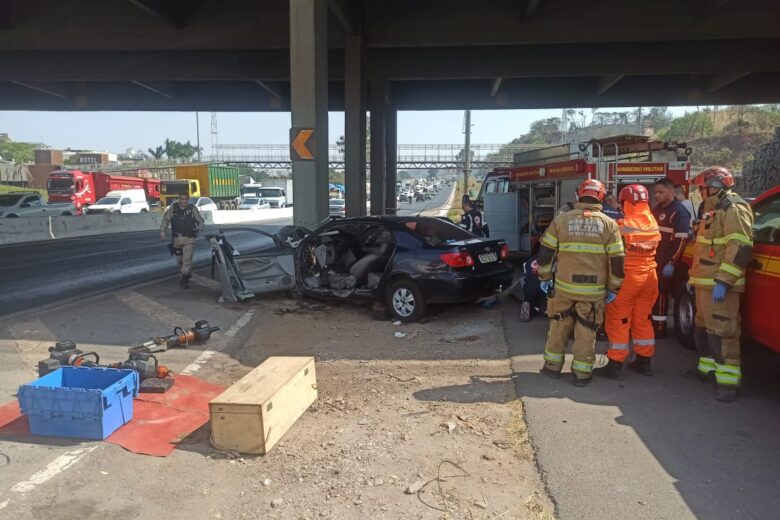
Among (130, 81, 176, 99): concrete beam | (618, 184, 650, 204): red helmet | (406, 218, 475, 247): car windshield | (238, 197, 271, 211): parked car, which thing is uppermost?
(130, 81, 176, 99): concrete beam

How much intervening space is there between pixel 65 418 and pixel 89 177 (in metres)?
40.9

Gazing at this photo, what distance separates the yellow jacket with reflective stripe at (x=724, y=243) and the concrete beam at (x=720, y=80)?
1651 centimetres

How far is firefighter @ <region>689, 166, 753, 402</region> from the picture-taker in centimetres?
467

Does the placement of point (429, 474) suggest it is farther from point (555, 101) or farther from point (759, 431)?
point (555, 101)

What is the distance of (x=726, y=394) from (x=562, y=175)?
6.84 m

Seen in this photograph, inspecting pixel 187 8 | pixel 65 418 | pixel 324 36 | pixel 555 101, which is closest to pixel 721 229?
pixel 65 418

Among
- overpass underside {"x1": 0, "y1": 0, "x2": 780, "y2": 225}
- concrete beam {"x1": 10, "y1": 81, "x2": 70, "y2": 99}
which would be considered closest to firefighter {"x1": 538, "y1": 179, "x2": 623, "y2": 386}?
overpass underside {"x1": 0, "y1": 0, "x2": 780, "y2": 225}

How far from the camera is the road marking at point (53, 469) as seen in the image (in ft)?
11.6

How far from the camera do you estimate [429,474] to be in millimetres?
3668

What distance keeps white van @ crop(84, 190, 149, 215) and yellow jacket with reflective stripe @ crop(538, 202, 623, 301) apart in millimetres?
34488

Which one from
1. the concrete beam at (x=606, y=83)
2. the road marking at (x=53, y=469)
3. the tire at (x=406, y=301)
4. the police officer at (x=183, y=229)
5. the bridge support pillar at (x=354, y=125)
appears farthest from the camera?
the concrete beam at (x=606, y=83)

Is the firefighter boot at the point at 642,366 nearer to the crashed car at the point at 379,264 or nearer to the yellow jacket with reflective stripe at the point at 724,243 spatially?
the yellow jacket with reflective stripe at the point at 724,243

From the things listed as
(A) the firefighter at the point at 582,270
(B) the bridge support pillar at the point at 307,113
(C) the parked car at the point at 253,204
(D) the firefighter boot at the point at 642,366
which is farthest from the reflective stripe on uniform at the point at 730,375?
(C) the parked car at the point at 253,204

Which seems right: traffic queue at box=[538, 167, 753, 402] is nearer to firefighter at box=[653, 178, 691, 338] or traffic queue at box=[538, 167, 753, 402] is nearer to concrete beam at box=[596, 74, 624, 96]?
firefighter at box=[653, 178, 691, 338]
